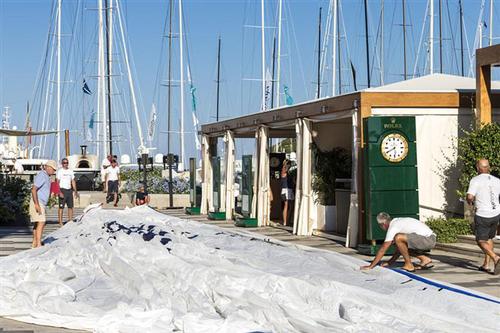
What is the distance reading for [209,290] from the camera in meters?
9.68

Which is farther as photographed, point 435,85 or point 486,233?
point 435,85

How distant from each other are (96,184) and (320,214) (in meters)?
28.0

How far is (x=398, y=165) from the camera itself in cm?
1675

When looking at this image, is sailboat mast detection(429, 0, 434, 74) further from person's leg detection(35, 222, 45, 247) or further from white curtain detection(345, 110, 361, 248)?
person's leg detection(35, 222, 45, 247)

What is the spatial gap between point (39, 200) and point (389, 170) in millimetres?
6620

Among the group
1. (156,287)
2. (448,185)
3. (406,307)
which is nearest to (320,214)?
(448,185)

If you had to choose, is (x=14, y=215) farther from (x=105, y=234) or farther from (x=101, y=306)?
(x=101, y=306)

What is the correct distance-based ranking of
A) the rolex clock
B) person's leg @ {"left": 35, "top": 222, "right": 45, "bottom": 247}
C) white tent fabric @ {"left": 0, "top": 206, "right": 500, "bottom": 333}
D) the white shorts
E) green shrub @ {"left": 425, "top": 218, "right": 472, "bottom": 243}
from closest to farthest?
1. white tent fabric @ {"left": 0, "top": 206, "right": 500, "bottom": 333}
2. person's leg @ {"left": 35, "top": 222, "right": 45, "bottom": 247}
3. the rolex clock
4. green shrub @ {"left": 425, "top": 218, "right": 472, "bottom": 243}
5. the white shorts

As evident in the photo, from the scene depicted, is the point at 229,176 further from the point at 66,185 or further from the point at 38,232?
the point at 38,232

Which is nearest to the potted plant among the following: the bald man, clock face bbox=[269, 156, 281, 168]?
clock face bbox=[269, 156, 281, 168]

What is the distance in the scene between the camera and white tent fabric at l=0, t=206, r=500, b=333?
8414mm

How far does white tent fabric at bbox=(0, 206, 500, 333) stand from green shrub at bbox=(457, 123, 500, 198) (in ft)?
18.7

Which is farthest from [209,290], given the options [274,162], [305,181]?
[274,162]

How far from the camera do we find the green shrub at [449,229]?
17.2 meters
